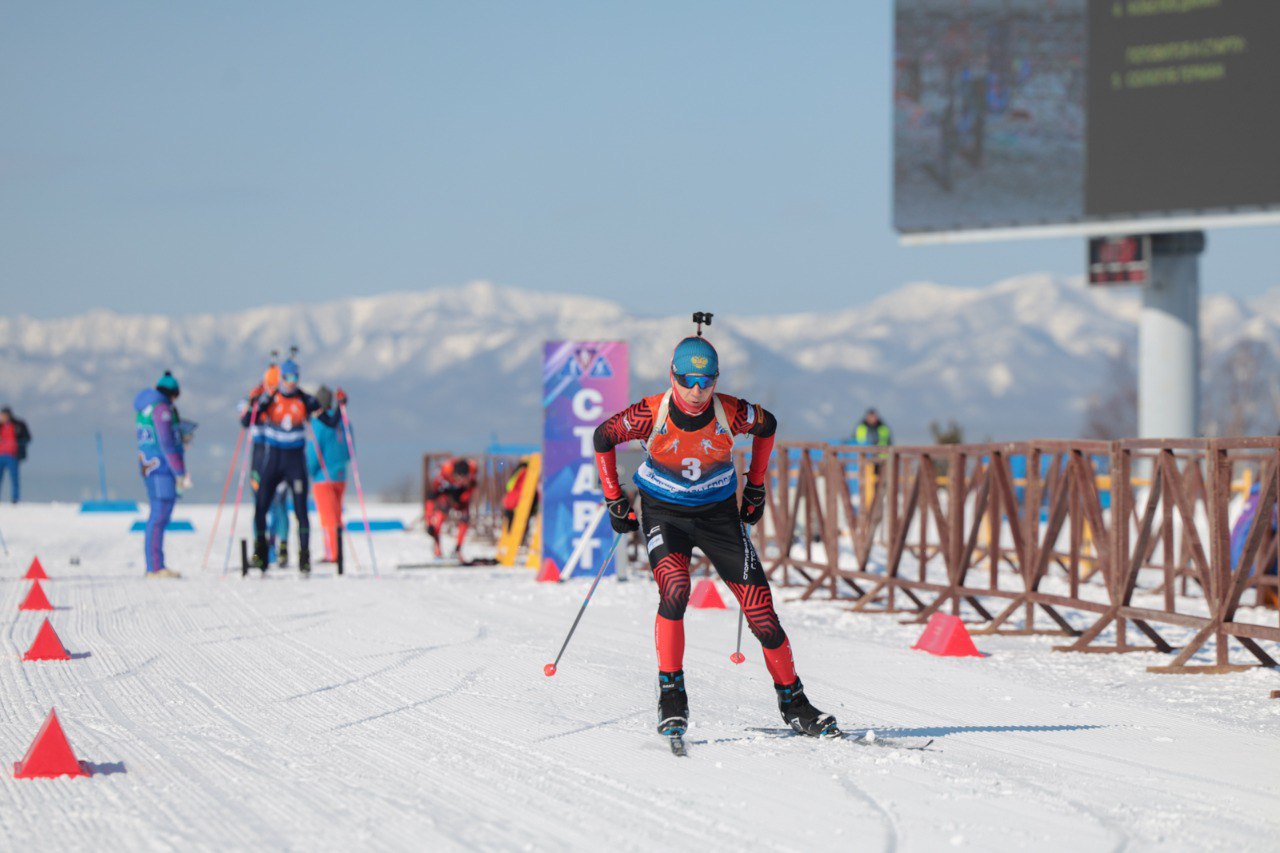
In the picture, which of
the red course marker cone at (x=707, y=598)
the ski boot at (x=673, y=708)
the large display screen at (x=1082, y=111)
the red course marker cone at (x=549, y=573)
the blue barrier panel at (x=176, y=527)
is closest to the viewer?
the ski boot at (x=673, y=708)

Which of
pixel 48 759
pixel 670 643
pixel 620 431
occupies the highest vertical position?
pixel 620 431

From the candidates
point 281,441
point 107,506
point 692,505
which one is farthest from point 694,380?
point 107,506

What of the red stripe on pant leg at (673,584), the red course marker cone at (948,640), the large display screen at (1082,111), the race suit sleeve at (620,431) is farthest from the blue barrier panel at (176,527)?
the red stripe on pant leg at (673,584)

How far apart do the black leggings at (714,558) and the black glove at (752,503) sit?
0.15ft

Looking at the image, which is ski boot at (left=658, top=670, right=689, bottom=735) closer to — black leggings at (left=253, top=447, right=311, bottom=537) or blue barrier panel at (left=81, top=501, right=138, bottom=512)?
black leggings at (left=253, top=447, right=311, bottom=537)

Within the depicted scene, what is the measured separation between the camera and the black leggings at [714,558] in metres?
7.32

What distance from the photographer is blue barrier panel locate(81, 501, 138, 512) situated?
105ft

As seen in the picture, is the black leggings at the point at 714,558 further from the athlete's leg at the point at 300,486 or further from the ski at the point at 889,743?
the athlete's leg at the point at 300,486

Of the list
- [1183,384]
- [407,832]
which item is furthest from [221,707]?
[1183,384]

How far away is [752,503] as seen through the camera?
7547 mm

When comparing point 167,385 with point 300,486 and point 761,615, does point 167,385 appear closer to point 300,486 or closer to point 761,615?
point 300,486

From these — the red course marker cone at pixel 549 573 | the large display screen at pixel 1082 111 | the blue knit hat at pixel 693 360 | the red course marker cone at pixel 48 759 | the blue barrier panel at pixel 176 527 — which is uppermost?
the large display screen at pixel 1082 111

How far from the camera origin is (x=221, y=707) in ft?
27.4

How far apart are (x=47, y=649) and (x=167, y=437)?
21.2 feet
